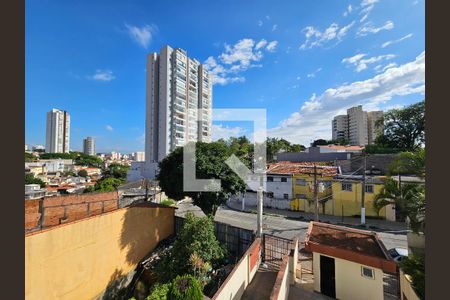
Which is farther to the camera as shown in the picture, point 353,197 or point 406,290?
point 353,197

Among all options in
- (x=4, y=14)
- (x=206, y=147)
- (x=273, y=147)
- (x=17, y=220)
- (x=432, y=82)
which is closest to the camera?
(x=4, y=14)

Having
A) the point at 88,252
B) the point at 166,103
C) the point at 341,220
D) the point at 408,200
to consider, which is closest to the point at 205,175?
the point at 88,252

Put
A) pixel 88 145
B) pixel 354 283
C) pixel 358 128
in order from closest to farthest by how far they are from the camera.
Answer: pixel 354 283 < pixel 358 128 < pixel 88 145

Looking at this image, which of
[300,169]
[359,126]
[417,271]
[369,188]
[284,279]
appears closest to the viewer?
[417,271]

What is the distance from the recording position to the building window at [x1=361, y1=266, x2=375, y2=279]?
19.3 ft

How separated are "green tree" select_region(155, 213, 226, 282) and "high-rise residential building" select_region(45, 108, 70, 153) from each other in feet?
276

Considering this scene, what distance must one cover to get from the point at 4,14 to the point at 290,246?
9044 millimetres

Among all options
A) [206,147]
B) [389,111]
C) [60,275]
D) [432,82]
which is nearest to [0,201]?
[432,82]

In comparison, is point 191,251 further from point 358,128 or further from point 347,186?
point 358,128

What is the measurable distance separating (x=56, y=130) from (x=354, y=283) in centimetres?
9122

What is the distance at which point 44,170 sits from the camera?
5109cm

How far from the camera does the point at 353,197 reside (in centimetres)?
1534

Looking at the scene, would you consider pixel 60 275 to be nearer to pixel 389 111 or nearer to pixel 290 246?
pixel 290 246

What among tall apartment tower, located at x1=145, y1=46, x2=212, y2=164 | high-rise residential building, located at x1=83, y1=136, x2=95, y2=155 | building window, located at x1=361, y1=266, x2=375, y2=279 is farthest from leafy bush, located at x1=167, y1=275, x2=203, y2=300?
high-rise residential building, located at x1=83, y1=136, x2=95, y2=155
